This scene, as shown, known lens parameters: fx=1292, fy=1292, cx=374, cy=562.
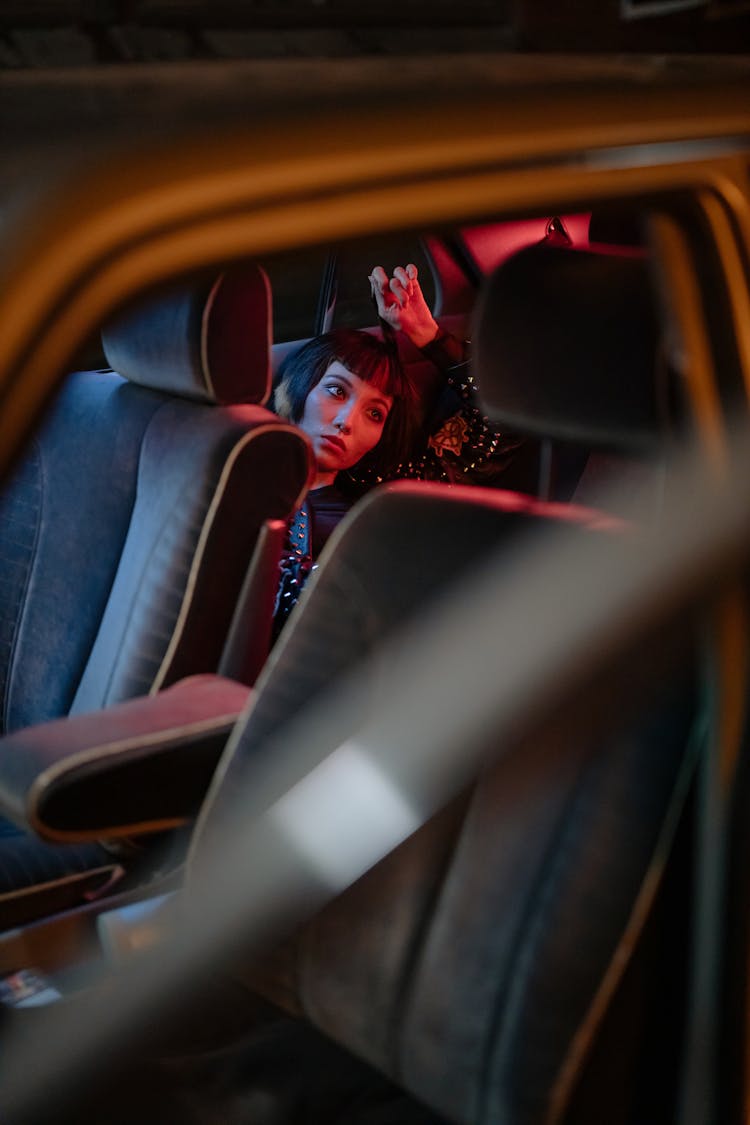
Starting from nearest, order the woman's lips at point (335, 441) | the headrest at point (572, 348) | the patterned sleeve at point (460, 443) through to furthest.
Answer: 1. the headrest at point (572, 348)
2. the woman's lips at point (335, 441)
3. the patterned sleeve at point (460, 443)

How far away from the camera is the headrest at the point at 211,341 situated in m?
1.76

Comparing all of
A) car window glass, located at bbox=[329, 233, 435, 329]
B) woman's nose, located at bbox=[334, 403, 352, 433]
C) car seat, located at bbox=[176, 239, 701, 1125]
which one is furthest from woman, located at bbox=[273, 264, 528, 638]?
car seat, located at bbox=[176, 239, 701, 1125]

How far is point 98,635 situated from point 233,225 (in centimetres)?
135

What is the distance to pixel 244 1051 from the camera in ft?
4.05

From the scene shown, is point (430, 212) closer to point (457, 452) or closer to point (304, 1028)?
point (304, 1028)

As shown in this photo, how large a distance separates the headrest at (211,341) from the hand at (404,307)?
1.37 meters

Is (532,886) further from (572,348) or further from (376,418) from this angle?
(376,418)

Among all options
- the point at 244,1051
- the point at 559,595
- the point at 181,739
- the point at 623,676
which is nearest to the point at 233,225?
the point at 559,595

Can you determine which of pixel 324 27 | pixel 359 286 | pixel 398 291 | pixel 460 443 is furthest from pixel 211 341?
pixel 359 286

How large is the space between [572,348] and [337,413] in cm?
168

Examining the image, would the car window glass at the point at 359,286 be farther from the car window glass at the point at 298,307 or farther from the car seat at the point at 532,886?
the car seat at the point at 532,886

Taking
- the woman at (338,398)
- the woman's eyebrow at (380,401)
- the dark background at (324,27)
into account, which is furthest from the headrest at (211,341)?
the dark background at (324,27)

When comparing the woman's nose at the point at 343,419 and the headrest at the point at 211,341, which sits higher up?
the headrest at the point at 211,341

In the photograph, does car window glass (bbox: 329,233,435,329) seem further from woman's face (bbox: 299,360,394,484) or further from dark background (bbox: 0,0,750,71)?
dark background (bbox: 0,0,750,71)
